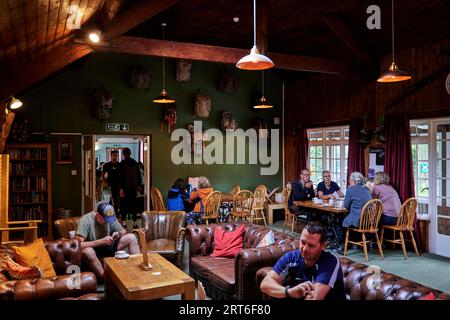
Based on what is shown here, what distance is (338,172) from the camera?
8.12 metres

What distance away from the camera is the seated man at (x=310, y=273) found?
2.22m

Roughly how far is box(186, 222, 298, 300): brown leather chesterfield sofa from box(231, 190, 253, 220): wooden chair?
109 inches

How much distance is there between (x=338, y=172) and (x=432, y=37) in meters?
3.25

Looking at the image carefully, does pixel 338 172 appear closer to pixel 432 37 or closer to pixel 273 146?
pixel 273 146

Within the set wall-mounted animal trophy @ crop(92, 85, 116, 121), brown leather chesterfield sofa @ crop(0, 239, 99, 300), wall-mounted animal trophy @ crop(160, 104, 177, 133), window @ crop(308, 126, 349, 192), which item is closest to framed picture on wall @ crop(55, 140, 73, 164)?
wall-mounted animal trophy @ crop(92, 85, 116, 121)

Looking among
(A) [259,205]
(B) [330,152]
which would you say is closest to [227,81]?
(B) [330,152]

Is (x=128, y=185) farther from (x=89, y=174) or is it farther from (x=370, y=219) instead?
(x=370, y=219)

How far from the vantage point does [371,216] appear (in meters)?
5.52

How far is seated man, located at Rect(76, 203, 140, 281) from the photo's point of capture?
4193 mm

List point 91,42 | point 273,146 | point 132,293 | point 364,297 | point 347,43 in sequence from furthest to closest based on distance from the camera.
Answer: point 273,146 → point 347,43 → point 91,42 → point 132,293 → point 364,297

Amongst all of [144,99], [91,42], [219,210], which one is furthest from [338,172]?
[91,42]

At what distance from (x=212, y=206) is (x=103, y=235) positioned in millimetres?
2739

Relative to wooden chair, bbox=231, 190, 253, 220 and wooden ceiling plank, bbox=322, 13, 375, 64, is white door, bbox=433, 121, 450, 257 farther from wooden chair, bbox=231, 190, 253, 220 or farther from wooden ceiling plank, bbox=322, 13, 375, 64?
wooden chair, bbox=231, 190, 253, 220

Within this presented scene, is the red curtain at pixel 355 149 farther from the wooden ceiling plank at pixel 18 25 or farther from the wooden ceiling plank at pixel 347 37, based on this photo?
the wooden ceiling plank at pixel 18 25
